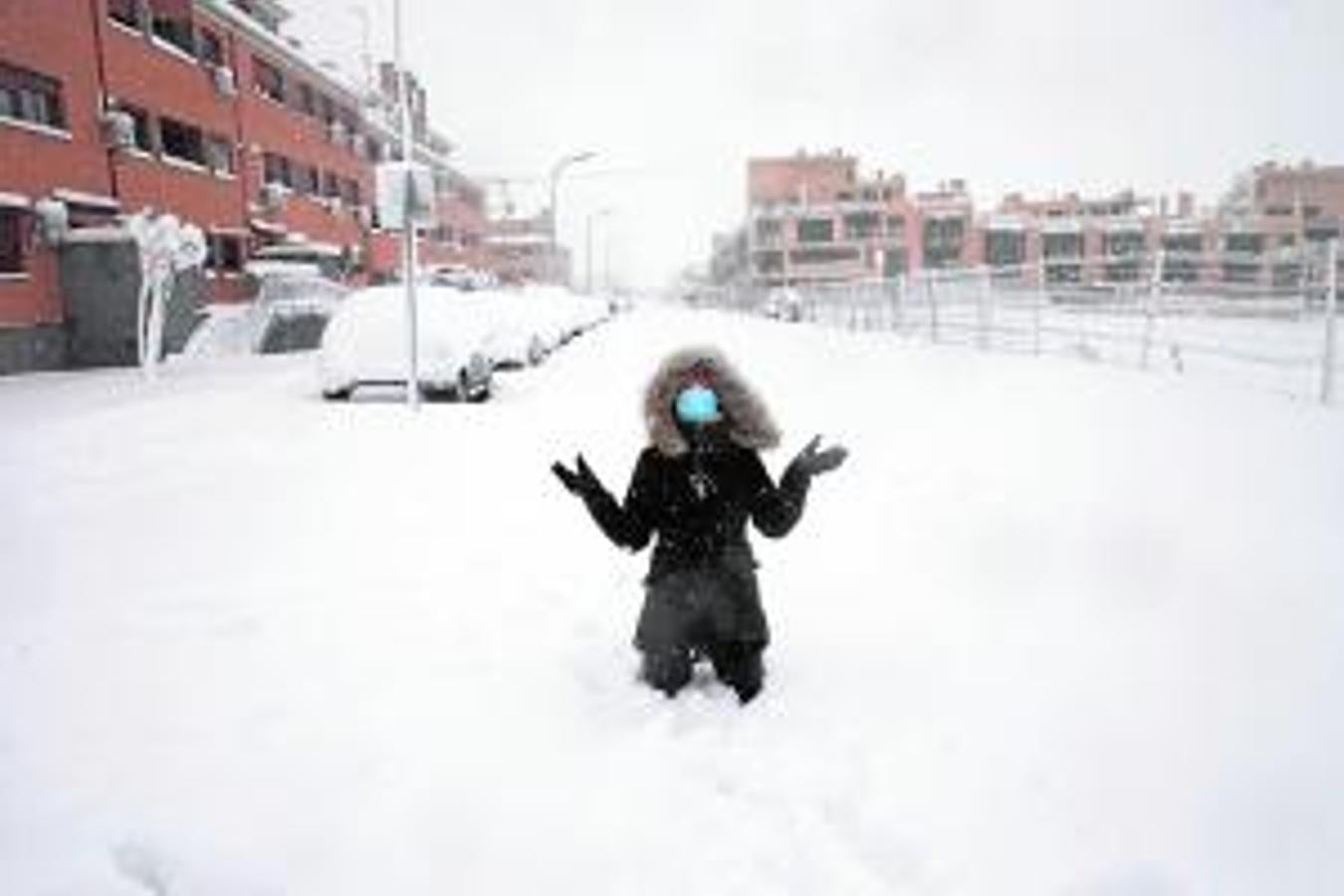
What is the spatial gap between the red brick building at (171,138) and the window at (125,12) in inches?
1.3

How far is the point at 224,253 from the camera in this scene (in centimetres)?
3038

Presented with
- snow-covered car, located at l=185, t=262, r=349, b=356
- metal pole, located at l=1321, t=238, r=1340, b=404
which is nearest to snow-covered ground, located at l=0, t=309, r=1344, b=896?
metal pole, located at l=1321, t=238, r=1340, b=404

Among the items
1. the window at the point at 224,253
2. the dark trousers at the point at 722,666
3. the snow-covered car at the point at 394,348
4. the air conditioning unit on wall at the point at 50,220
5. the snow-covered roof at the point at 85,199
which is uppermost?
the snow-covered roof at the point at 85,199

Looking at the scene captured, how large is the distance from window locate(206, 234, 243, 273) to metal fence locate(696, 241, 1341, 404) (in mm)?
15519

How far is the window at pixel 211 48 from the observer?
97.4 ft


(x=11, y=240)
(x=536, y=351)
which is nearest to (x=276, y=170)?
(x=11, y=240)

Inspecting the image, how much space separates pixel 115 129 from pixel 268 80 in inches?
500

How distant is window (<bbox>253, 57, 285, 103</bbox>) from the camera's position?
111 feet

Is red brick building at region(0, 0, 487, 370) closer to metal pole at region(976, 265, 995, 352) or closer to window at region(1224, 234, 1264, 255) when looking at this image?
metal pole at region(976, 265, 995, 352)

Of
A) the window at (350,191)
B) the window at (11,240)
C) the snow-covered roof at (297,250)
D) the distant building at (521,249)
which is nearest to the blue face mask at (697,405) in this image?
the window at (11,240)

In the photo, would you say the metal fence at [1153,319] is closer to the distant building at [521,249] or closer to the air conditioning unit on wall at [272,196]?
the air conditioning unit on wall at [272,196]

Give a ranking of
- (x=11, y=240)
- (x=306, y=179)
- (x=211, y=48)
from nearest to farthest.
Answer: (x=11, y=240) → (x=211, y=48) → (x=306, y=179)

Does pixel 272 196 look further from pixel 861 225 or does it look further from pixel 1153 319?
pixel 861 225

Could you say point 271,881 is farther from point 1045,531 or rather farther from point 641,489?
point 1045,531
